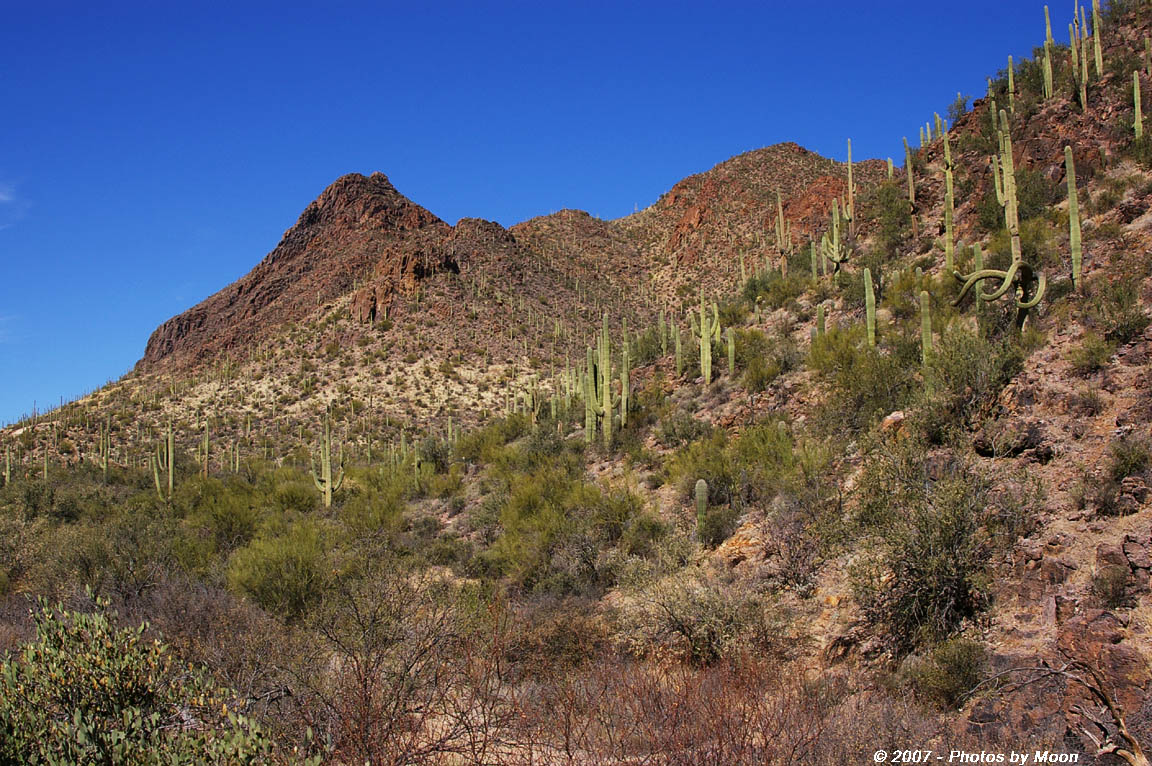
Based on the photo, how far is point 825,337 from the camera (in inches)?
655

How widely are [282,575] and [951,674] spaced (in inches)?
469

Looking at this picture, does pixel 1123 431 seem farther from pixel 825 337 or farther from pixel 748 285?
pixel 748 285

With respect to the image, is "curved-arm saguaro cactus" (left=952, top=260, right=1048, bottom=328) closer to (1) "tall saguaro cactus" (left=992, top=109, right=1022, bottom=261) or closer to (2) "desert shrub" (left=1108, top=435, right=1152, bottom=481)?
(1) "tall saguaro cactus" (left=992, top=109, right=1022, bottom=261)

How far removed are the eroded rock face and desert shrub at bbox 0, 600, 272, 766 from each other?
142 feet

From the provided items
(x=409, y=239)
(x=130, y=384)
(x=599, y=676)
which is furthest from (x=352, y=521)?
(x=409, y=239)

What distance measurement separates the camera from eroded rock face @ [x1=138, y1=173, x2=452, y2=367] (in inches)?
1996

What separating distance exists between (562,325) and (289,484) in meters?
28.2

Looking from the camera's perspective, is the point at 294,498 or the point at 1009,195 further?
the point at 294,498

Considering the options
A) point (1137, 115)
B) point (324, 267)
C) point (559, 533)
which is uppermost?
point (324, 267)

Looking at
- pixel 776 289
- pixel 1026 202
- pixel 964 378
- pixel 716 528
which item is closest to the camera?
pixel 964 378

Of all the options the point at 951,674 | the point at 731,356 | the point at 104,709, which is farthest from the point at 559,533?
the point at 104,709

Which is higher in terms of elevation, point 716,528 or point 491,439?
point 491,439

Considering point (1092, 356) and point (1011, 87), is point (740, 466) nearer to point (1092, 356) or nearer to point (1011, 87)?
point (1092, 356)

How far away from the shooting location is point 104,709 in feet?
16.1
